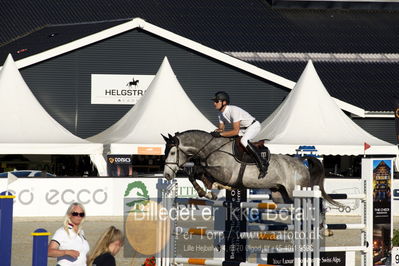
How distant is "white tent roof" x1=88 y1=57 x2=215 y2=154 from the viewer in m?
30.0

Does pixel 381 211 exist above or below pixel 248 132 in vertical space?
below

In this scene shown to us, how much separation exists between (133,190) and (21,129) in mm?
4648

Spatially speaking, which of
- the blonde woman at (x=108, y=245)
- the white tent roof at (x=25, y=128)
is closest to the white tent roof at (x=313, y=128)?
the white tent roof at (x=25, y=128)

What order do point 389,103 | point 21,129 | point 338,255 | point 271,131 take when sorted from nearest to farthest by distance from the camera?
1. point 338,255
2. point 21,129
3. point 271,131
4. point 389,103

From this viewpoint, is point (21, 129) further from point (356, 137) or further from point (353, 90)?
point (353, 90)

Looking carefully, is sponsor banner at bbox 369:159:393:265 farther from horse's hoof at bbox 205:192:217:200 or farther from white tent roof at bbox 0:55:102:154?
white tent roof at bbox 0:55:102:154

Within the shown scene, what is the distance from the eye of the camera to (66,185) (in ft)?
85.5

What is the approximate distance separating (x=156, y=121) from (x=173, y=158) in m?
15.5

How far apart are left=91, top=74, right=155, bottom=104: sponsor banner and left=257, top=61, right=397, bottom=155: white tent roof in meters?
6.31

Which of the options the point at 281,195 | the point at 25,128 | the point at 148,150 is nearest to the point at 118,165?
the point at 148,150

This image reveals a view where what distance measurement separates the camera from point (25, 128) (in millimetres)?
29734

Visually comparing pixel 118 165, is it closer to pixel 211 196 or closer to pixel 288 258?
pixel 211 196

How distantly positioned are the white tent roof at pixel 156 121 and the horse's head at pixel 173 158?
1417 cm

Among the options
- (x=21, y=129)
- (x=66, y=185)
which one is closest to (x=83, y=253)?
(x=66, y=185)
